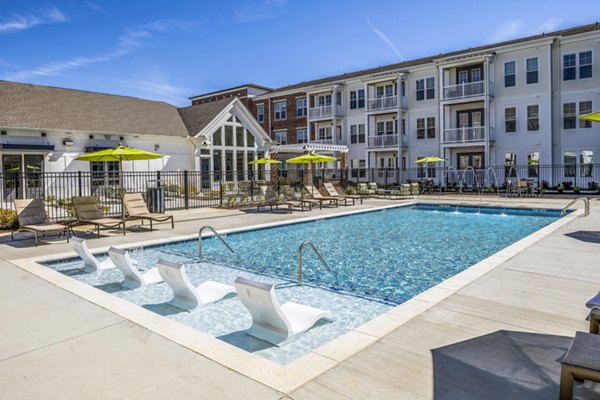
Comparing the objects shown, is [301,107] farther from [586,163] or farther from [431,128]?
[586,163]

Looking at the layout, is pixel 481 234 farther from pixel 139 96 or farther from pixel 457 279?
pixel 139 96

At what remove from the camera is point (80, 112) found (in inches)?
953

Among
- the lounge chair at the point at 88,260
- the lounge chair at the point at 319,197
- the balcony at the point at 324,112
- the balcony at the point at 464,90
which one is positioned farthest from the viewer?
the balcony at the point at 324,112

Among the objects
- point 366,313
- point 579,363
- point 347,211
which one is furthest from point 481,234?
point 579,363

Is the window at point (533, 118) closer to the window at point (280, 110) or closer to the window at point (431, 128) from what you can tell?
the window at point (431, 128)

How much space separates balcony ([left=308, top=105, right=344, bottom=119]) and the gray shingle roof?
988 cm

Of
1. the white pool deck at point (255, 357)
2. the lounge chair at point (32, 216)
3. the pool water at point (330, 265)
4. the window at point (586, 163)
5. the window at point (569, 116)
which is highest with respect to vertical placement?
the window at point (569, 116)

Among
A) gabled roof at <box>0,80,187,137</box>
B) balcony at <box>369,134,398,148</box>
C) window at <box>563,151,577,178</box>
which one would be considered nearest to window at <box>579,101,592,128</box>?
window at <box>563,151,577,178</box>

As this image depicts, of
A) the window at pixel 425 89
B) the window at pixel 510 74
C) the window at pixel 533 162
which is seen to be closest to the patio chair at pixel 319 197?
the window at pixel 533 162

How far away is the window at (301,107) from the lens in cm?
3919

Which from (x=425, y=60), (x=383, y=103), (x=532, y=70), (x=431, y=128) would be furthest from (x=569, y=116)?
(x=383, y=103)

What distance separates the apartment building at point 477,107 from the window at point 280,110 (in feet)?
10.4

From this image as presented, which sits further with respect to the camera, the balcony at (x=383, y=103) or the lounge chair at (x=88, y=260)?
the balcony at (x=383, y=103)

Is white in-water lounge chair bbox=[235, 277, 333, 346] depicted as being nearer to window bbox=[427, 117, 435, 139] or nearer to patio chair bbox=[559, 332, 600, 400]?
patio chair bbox=[559, 332, 600, 400]
